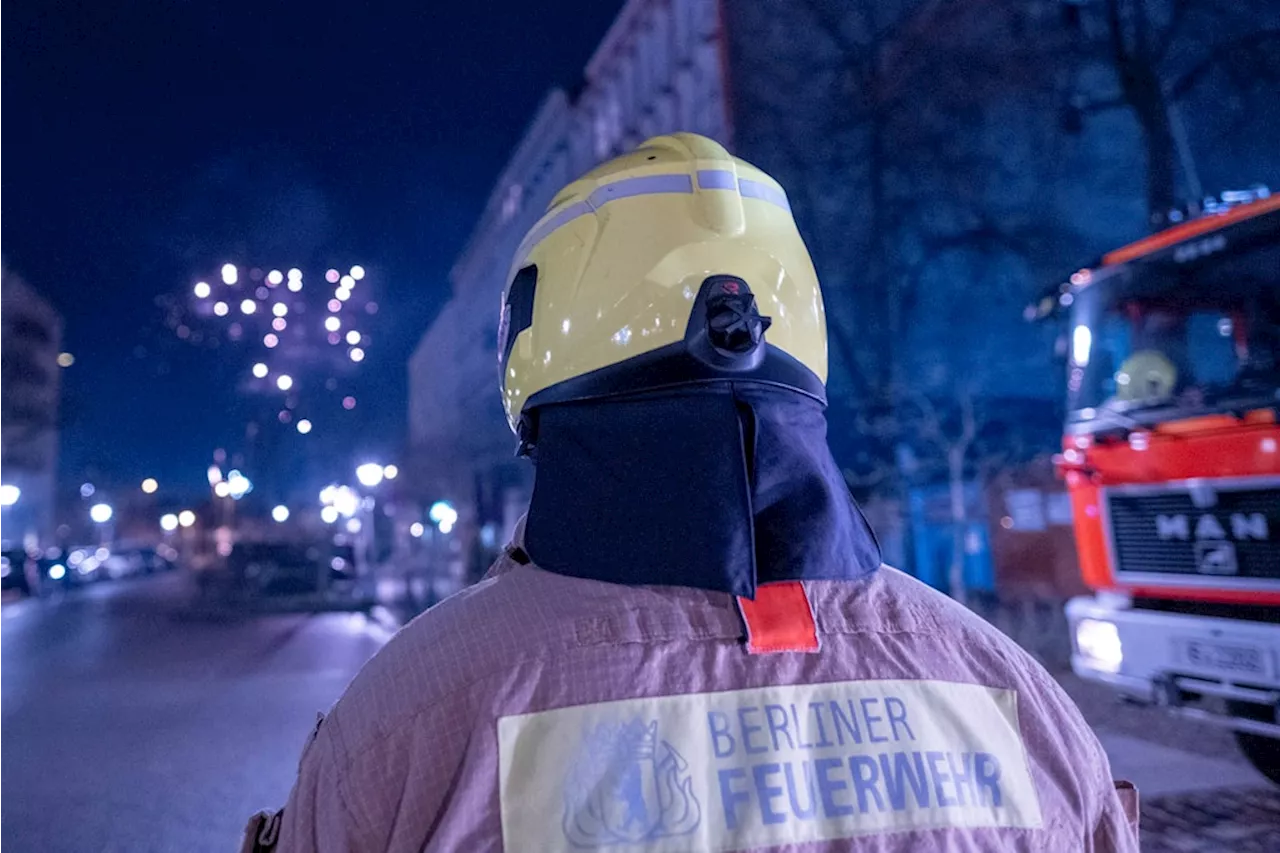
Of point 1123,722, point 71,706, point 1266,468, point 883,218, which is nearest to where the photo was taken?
point 1266,468

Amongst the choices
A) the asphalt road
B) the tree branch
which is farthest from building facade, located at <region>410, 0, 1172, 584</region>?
the asphalt road

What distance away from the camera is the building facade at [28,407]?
4262 cm

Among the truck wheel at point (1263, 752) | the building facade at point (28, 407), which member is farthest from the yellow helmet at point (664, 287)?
the building facade at point (28, 407)

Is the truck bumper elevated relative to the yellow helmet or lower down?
lower down

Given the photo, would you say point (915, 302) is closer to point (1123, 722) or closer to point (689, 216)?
point (1123, 722)

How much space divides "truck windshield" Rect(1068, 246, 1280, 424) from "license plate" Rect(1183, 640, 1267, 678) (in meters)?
1.30

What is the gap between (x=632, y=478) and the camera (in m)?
1.20

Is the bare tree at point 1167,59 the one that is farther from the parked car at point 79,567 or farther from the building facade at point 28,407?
the building facade at point 28,407

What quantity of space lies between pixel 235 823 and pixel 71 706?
4.93 meters

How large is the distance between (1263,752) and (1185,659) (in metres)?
1.30

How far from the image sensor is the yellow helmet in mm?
1297

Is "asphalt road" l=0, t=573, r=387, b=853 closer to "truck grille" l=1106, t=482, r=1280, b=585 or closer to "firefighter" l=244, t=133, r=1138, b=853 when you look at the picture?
"firefighter" l=244, t=133, r=1138, b=853

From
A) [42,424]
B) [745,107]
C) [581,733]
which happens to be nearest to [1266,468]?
[581,733]

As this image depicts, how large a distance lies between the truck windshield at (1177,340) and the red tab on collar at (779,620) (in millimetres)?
4739
